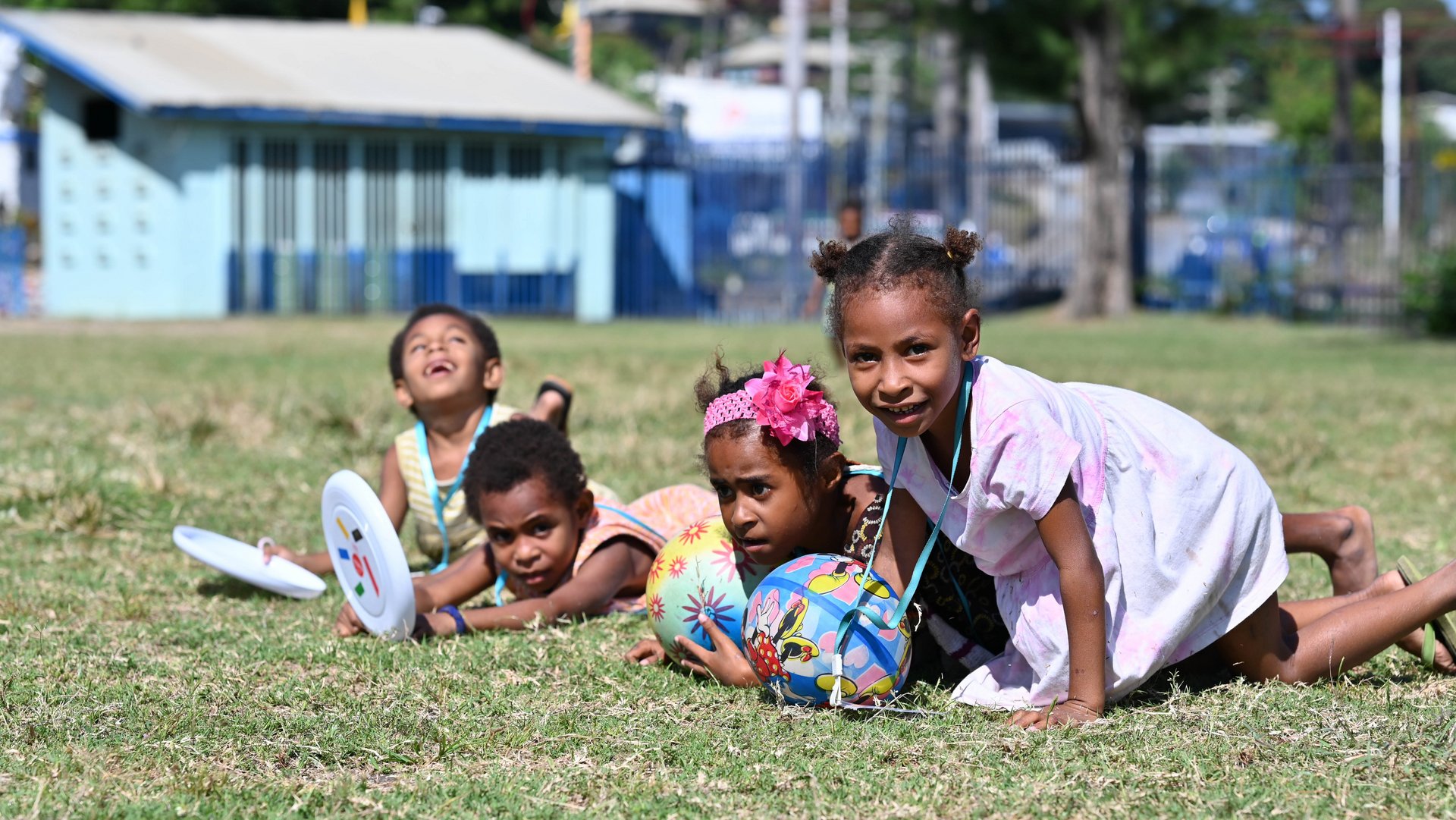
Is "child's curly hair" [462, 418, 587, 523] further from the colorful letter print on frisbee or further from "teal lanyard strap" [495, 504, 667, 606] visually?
the colorful letter print on frisbee

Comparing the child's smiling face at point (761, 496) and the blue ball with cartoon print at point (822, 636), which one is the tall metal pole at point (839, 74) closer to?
the child's smiling face at point (761, 496)

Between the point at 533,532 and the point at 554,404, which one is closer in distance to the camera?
the point at 533,532

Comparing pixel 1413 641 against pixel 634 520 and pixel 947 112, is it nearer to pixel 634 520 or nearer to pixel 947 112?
pixel 634 520

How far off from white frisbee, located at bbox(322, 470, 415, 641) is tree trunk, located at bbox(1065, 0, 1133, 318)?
65.0ft

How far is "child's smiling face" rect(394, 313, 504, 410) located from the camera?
18.7 ft

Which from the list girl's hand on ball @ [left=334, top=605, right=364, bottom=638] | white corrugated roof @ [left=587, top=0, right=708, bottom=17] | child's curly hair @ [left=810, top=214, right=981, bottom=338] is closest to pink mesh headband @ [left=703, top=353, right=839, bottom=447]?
child's curly hair @ [left=810, top=214, right=981, bottom=338]

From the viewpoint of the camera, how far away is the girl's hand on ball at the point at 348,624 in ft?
15.4

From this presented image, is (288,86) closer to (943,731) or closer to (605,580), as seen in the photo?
(605,580)

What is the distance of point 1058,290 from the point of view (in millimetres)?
26547

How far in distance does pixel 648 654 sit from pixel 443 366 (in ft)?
5.68

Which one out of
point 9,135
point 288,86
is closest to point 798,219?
point 288,86

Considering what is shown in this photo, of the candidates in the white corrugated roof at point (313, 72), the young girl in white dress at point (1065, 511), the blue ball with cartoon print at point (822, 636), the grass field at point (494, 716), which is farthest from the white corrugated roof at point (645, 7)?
the young girl in white dress at point (1065, 511)

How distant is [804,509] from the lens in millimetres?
4137

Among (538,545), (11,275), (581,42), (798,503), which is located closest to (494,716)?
(798,503)
